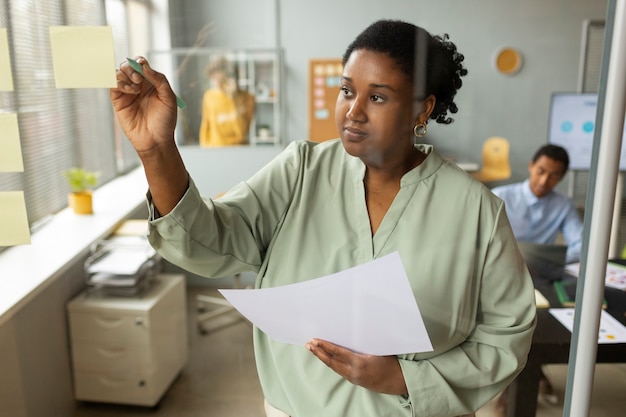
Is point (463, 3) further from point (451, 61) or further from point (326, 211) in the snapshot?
point (326, 211)

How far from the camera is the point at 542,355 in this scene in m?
0.82

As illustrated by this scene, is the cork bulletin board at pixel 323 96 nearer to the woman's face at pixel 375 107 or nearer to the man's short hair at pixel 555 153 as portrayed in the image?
the woman's face at pixel 375 107

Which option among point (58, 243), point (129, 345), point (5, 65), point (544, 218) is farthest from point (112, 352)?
point (544, 218)

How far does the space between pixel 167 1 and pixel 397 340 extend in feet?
1.69

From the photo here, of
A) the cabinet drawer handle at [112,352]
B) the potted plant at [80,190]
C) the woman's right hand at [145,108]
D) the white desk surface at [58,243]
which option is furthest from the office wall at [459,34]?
the cabinet drawer handle at [112,352]

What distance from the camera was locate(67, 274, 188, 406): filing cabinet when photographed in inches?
36.2

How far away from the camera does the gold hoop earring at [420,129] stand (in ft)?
2.21

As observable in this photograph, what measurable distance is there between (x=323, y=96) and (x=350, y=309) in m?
0.27

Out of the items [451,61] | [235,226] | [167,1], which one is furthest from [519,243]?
[167,1]

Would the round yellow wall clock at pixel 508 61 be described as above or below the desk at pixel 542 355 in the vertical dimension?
above

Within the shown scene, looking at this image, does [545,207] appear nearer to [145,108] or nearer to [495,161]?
[495,161]

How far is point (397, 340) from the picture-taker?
0.70 m

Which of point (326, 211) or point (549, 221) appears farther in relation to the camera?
point (549, 221)

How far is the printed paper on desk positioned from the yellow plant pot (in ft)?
1.40
